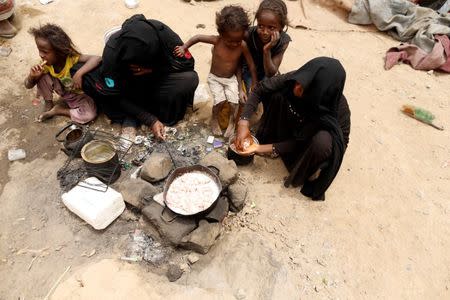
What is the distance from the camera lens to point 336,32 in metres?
4.85

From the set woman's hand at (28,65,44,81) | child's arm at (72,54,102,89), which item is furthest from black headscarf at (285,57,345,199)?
woman's hand at (28,65,44,81)

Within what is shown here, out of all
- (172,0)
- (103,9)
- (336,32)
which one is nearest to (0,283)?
(103,9)

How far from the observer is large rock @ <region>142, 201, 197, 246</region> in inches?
93.7

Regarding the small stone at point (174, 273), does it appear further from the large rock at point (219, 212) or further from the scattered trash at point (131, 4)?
the scattered trash at point (131, 4)

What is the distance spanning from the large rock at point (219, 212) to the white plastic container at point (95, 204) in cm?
69

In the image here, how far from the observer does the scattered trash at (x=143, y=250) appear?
241 centimetres

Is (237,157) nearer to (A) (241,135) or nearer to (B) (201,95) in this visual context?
(A) (241,135)

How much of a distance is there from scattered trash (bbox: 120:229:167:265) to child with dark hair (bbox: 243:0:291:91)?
1.76 m

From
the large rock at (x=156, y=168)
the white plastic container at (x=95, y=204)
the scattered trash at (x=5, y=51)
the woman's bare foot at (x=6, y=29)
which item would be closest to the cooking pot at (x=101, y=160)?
the white plastic container at (x=95, y=204)

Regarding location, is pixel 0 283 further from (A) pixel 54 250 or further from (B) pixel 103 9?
(B) pixel 103 9

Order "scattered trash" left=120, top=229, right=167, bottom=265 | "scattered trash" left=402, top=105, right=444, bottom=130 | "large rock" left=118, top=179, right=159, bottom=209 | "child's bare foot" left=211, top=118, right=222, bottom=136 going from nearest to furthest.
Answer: "scattered trash" left=120, top=229, right=167, bottom=265, "large rock" left=118, top=179, right=159, bottom=209, "child's bare foot" left=211, top=118, right=222, bottom=136, "scattered trash" left=402, top=105, right=444, bottom=130

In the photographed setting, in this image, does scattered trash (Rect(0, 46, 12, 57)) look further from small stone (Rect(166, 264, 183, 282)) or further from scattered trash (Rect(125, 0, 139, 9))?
small stone (Rect(166, 264, 183, 282))

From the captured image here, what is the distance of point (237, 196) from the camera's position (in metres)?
2.64

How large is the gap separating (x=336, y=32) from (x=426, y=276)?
3.51 m
